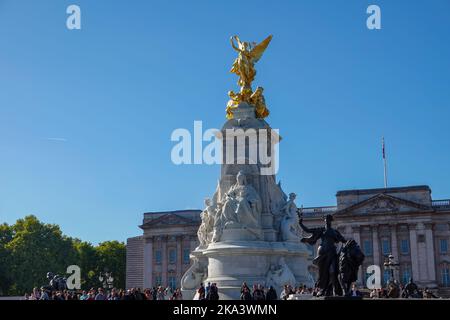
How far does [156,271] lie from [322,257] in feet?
263

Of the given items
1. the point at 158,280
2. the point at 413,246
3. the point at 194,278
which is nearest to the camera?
the point at 194,278

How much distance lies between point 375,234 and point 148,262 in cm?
3370

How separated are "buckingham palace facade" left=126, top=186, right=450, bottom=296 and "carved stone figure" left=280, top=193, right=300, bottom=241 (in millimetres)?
53756

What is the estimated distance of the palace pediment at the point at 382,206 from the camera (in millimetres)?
90938

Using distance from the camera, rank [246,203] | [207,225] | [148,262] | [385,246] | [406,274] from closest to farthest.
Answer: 1. [246,203]
2. [207,225]
3. [406,274]
4. [385,246]
5. [148,262]

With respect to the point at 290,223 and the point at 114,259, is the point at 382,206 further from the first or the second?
the point at 290,223

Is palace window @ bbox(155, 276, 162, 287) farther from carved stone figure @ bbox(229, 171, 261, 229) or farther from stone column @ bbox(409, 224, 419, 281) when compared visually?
carved stone figure @ bbox(229, 171, 261, 229)

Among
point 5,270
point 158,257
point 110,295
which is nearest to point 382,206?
point 158,257

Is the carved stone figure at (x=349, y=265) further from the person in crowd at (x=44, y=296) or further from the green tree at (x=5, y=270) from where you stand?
the green tree at (x=5, y=270)

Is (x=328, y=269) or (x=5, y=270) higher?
(x=5, y=270)

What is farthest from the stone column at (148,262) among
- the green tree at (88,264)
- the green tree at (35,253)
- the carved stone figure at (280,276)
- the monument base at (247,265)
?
the carved stone figure at (280,276)

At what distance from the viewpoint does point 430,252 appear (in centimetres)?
8938
